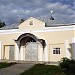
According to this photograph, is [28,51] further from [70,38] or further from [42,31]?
[70,38]

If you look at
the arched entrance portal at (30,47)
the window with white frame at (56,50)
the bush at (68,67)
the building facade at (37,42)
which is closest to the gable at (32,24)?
the building facade at (37,42)

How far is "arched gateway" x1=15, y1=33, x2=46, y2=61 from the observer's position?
87.7 ft

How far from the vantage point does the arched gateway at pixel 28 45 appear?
2674cm

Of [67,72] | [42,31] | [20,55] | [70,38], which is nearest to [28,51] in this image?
[20,55]

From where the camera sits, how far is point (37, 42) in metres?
26.4

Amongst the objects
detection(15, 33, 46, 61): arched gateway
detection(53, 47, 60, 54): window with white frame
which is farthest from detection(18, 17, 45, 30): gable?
detection(53, 47, 60, 54): window with white frame

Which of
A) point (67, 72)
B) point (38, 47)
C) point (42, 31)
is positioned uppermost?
point (42, 31)

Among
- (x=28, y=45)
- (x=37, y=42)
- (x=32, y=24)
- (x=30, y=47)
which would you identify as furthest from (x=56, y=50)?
(x=32, y=24)

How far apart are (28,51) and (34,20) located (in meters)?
3.79

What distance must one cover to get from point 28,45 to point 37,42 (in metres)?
1.65

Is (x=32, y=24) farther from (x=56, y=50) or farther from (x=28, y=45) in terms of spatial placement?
(x=56, y=50)

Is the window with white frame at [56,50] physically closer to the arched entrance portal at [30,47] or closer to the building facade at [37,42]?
the building facade at [37,42]

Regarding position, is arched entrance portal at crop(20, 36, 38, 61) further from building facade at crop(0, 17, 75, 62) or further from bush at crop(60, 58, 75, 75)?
bush at crop(60, 58, 75, 75)

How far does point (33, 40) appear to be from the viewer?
27.5 meters
